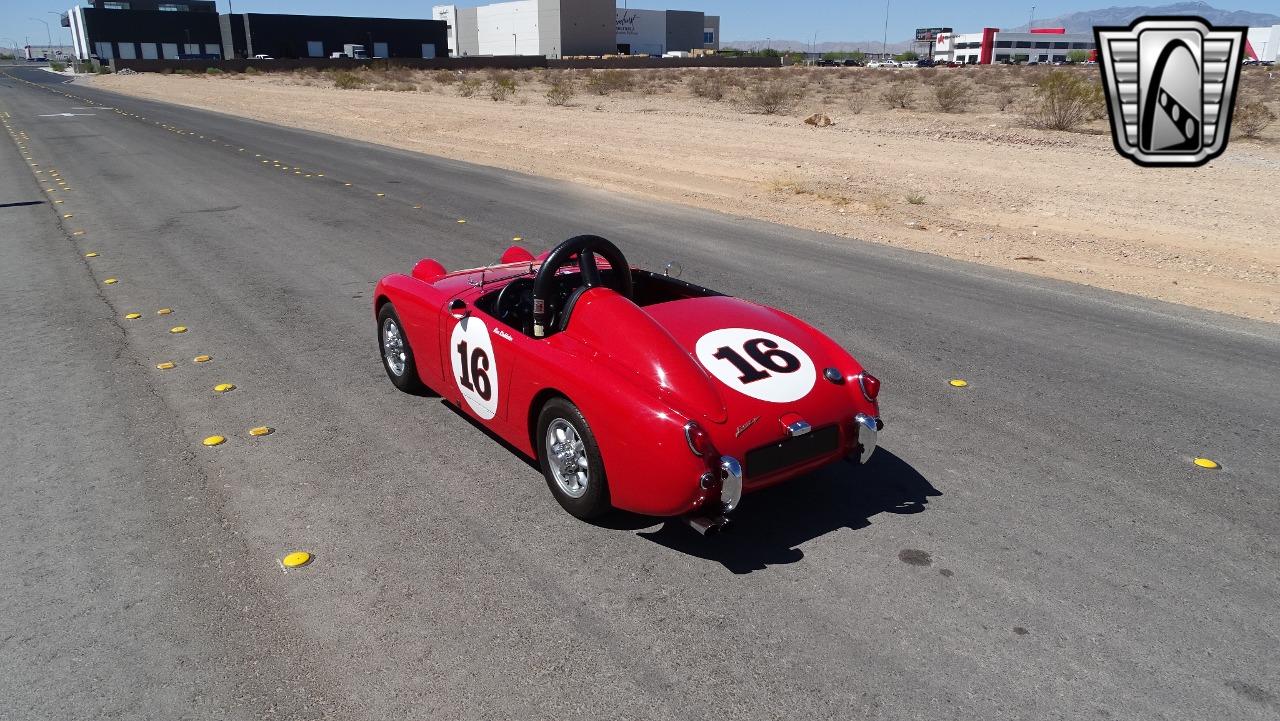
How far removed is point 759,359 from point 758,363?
0.05m

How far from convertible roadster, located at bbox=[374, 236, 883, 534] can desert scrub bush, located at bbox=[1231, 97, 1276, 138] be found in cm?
2736

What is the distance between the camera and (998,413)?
6246mm

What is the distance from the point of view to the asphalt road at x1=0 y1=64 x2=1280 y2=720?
3508mm

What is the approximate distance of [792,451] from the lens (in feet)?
14.4

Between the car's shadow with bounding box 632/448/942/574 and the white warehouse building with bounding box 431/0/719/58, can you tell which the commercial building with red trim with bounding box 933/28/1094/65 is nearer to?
the white warehouse building with bounding box 431/0/719/58

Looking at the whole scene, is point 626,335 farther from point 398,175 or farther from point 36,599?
point 398,175

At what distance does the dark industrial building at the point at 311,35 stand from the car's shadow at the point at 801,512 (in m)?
131

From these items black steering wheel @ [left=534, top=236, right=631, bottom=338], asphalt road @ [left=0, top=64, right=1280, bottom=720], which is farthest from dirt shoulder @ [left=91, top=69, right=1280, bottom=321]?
black steering wheel @ [left=534, top=236, right=631, bottom=338]

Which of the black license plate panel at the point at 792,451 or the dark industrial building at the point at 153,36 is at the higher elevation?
the dark industrial building at the point at 153,36

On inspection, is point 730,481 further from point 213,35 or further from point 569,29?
point 213,35

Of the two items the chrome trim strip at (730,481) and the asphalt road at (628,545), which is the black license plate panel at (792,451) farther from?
the asphalt road at (628,545)

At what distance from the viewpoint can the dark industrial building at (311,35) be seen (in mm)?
118688

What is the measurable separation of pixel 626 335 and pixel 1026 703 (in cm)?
248

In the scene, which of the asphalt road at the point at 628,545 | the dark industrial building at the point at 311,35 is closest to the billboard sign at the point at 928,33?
the dark industrial building at the point at 311,35
